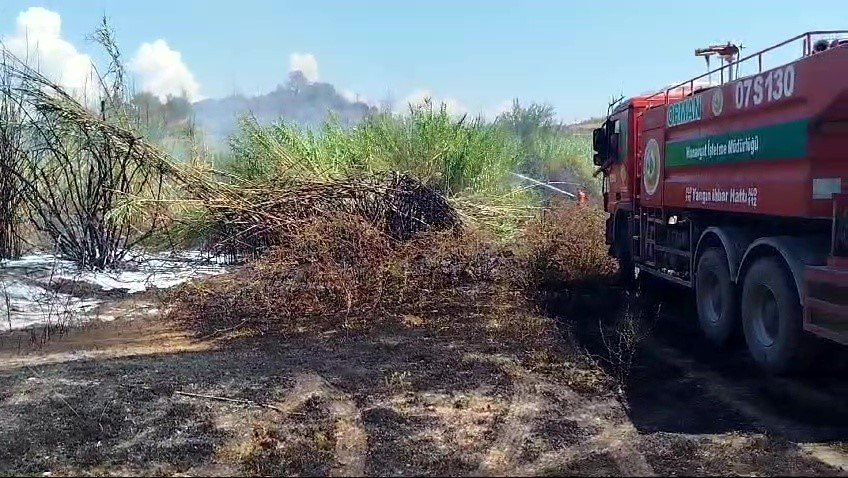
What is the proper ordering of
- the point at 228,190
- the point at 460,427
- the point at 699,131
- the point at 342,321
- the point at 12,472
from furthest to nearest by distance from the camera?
the point at 228,190 < the point at 342,321 < the point at 699,131 < the point at 460,427 < the point at 12,472

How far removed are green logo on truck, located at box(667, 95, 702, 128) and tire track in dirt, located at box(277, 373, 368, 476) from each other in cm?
469

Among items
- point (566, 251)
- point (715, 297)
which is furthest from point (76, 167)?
point (715, 297)

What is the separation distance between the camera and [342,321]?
8891mm

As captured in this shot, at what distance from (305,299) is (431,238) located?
254cm

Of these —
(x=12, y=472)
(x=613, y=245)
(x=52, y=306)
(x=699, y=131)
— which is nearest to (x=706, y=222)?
(x=699, y=131)

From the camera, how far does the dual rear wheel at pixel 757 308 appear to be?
6.20 meters

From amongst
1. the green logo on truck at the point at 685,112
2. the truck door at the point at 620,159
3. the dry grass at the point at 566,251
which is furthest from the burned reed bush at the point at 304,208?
the green logo on truck at the point at 685,112

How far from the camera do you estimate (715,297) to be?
7.92 meters

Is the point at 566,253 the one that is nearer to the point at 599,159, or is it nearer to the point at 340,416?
the point at 599,159

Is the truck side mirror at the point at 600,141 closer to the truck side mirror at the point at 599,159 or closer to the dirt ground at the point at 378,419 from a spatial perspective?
the truck side mirror at the point at 599,159

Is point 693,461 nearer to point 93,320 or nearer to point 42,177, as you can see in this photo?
point 93,320

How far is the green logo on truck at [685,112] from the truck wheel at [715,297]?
1.41 meters

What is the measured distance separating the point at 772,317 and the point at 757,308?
21cm

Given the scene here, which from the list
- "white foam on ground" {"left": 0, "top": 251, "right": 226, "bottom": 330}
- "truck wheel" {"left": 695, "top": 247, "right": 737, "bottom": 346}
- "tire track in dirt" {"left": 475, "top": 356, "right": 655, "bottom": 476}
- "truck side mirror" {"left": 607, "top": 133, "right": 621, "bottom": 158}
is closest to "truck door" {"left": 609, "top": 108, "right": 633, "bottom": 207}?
"truck side mirror" {"left": 607, "top": 133, "right": 621, "bottom": 158}
